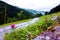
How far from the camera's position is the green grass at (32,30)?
2.11 metres

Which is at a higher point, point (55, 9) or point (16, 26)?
point (55, 9)

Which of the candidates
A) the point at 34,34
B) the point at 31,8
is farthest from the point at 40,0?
the point at 34,34

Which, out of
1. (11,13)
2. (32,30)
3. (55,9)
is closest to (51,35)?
(32,30)

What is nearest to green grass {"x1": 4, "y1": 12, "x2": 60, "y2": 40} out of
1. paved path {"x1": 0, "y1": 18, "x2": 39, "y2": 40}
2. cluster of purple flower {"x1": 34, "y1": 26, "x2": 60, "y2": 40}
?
paved path {"x1": 0, "y1": 18, "x2": 39, "y2": 40}

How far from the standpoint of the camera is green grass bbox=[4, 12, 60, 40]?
2109 mm

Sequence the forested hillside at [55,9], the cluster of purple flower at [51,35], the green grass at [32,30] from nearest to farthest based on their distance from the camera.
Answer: the cluster of purple flower at [51,35], the green grass at [32,30], the forested hillside at [55,9]

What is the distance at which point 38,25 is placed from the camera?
2.19 m

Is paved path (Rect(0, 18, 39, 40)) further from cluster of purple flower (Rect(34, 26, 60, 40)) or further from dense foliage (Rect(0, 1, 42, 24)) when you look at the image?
cluster of purple flower (Rect(34, 26, 60, 40))

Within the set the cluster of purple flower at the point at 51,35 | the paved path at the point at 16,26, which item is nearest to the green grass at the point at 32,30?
the paved path at the point at 16,26

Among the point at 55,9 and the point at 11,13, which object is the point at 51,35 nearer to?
the point at 55,9

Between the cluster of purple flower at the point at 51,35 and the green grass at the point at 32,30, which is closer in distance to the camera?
the cluster of purple flower at the point at 51,35

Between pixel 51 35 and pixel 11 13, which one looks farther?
pixel 11 13

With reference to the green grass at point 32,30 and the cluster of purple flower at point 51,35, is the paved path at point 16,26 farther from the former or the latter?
the cluster of purple flower at point 51,35

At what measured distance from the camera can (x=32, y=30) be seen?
7.09ft
